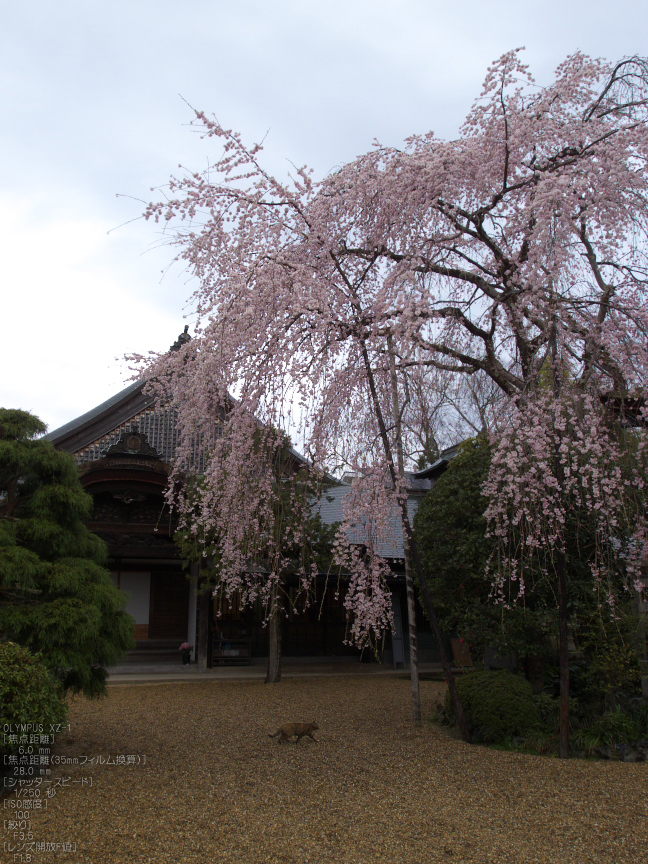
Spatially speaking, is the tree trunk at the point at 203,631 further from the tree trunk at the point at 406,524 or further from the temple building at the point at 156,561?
the tree trunk at the point at 406,524

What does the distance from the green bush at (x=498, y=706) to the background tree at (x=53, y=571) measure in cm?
377

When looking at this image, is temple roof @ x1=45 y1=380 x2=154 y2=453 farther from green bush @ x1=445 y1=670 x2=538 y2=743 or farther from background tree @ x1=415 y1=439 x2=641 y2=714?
green bush @ x1=445 y1=670 x2=538 y2=743

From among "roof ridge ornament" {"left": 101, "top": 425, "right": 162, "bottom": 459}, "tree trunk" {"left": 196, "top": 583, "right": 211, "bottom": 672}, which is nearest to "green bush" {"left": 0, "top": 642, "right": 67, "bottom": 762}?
"roof ridge ornament" {"left": 101, "top": 425, "right": 162, "bottom": 459}

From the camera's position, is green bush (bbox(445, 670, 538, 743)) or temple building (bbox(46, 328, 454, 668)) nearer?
green bush (bbox(445, 670, 538, 743))

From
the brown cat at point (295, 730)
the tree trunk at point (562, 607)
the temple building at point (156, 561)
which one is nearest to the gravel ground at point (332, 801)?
the brown cat at point (295, 730)

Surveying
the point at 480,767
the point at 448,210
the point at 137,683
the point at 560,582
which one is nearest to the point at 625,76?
the point at 448,210

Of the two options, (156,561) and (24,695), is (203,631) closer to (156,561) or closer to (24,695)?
(156,561)

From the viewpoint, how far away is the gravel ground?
3762 mm

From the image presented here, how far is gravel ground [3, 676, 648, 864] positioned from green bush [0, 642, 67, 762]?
545mm

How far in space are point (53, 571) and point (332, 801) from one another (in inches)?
115

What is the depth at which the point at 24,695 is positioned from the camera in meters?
4.43

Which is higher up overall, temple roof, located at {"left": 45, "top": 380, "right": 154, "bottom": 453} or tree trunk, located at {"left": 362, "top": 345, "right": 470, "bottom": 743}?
temple roof, located at {"left": 45, "top": 380, "right": 154, "bottom": 453}

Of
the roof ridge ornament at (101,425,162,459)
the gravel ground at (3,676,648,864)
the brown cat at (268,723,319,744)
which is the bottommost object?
the gravel ground at (3,676,648,864)

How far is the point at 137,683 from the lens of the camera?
1138cm
